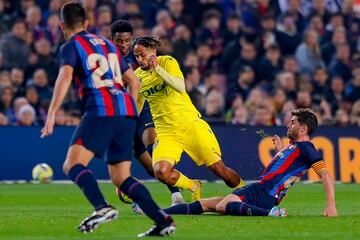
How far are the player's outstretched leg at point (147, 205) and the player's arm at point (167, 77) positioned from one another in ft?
8.50

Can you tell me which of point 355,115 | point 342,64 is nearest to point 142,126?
point 355,115

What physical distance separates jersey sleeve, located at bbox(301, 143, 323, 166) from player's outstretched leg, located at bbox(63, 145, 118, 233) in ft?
9.83

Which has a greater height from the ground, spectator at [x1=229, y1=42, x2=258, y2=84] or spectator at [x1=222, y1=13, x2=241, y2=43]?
spectator at [x1=222, y1=13, x2=241, y2=43]

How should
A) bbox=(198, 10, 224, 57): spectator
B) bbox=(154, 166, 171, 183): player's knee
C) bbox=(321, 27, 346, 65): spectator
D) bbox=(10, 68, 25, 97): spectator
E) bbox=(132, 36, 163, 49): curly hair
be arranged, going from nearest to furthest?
1. bbox=(132, 36, 163, 49): curly hair
2. bbox=(154, 166, 171, 183): player's knee
3. bbox=(10, 68, 25, 97): spectator
4. bbox=(198, 10, 224, 57): spectator
5. bbox=(321, 27, 346, 65): spectator

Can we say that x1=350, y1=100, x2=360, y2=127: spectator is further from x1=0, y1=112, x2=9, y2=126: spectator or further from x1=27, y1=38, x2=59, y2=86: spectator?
x1=0, y1=112, x2=9, y2=126: spectator

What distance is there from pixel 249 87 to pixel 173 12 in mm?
2380

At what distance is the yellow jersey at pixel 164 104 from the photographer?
13484mm

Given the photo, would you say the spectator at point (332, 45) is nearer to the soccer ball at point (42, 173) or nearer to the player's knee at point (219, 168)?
the soccer ball at point (42, 173)

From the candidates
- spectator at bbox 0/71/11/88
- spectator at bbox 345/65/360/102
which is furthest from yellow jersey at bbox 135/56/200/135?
spectator at bbox 345/65/360/102

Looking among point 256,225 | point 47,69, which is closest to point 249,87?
point 47,69

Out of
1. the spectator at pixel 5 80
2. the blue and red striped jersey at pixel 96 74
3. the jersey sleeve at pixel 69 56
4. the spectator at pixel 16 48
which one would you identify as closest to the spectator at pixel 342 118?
the spectator at pixel 16 48

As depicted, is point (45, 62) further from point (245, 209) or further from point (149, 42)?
point (245, 209)

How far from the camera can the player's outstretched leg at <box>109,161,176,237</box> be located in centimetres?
988

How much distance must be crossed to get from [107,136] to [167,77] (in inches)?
114
